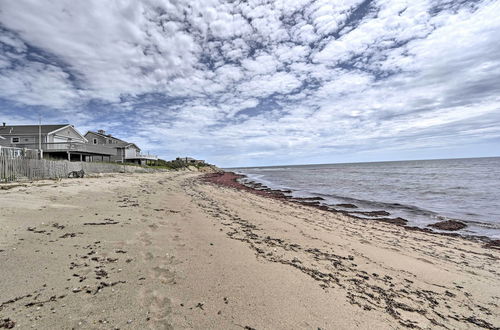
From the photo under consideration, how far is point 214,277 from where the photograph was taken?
Result: 13.4ft

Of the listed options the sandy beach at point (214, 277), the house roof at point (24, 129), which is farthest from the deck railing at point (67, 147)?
the sandy beach at point (214, 277)

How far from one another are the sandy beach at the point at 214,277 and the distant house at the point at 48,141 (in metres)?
28.4

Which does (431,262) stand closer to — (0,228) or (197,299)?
(197,299)

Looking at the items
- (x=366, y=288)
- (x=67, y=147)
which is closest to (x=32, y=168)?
(x=67, y=147)

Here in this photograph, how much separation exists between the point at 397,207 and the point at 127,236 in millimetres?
16532

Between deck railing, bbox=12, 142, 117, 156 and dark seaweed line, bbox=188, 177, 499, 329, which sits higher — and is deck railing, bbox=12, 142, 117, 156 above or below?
above

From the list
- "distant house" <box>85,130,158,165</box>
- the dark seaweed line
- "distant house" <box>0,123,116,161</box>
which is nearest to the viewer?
the dark seaweed line

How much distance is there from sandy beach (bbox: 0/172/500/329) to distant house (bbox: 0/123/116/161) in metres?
28.4

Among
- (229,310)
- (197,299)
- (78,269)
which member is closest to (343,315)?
(229,310)

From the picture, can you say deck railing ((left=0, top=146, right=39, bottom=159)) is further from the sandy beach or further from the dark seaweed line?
the dark seaweed line

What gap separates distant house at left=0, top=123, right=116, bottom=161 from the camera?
103 feet

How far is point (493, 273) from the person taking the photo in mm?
6090

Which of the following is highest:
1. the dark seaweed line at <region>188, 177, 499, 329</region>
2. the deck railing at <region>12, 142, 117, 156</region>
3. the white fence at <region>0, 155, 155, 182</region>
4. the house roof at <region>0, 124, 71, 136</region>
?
the house roof at <region>0, 124, 71, 136</region>

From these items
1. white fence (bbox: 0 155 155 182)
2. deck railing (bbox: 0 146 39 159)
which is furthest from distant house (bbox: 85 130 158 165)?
deck railing (bbox: 0 146 39 159)
